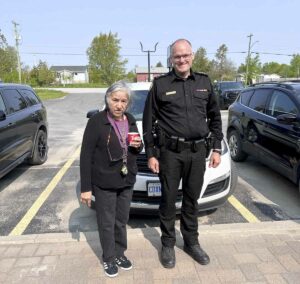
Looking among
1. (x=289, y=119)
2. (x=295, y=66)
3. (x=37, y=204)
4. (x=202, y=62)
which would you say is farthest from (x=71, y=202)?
(x=295, y=66)

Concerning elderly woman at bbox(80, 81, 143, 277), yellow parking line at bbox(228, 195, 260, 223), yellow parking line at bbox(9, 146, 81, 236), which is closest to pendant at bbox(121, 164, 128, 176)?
elderly woman at bbox(80, 81, 143, 277)

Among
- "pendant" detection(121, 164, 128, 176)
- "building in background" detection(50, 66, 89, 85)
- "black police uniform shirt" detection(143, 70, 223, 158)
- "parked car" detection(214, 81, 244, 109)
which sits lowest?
"building in background" detection(50, 66, 89, 85)

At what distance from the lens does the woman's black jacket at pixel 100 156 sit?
284 centimetres

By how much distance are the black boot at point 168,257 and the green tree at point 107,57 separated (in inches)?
2436

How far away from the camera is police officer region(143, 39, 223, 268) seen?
9.86 ft

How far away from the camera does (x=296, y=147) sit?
4.71 metres

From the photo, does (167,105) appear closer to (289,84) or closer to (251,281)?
(251,281)

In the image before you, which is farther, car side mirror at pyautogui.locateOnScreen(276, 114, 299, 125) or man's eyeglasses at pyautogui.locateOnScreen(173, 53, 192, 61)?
car side mirror at pyautogui.locateOnScreen(276, 114, 299, 125)

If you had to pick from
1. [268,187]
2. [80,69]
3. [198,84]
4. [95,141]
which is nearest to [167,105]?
[198,84]

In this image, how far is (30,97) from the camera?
7125 mm

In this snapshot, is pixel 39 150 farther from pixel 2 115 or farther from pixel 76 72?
pixel 76 72

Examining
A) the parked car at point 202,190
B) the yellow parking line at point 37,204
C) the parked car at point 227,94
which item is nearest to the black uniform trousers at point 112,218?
the parked car at point 202,190

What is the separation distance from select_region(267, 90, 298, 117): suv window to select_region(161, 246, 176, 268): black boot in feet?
9.34

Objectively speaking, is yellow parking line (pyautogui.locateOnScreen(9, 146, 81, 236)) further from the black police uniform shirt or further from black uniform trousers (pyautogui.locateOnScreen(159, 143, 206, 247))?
the black police uniform shirt
